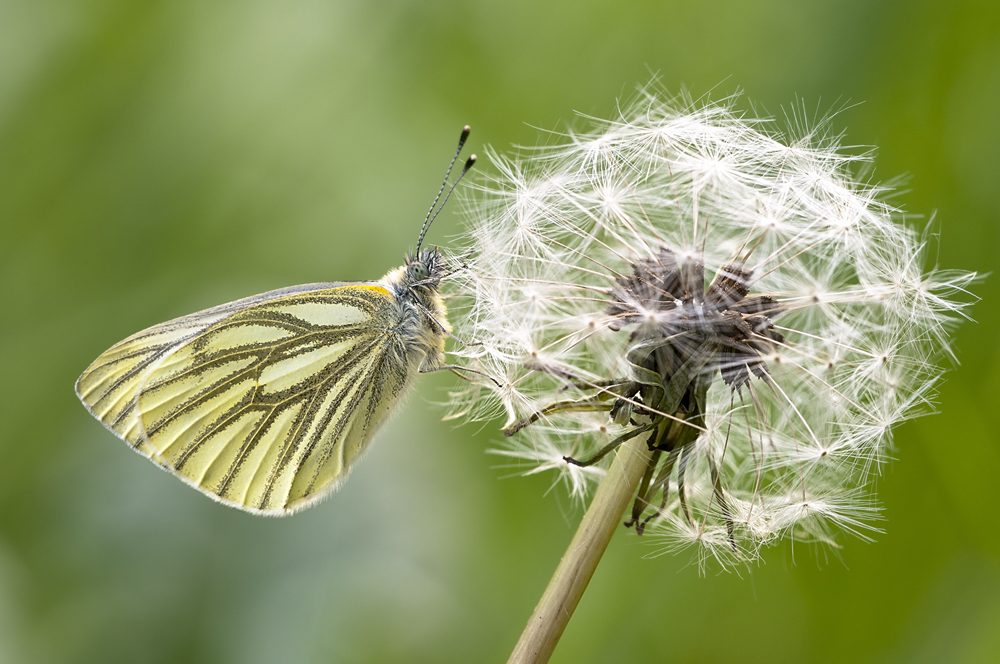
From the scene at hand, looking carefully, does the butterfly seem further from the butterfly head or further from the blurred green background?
the blurred green background

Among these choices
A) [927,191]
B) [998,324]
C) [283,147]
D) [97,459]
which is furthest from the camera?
[283,147]

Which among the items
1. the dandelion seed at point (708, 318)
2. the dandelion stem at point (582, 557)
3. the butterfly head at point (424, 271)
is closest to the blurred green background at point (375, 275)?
the butterfly head at point (424, 271)

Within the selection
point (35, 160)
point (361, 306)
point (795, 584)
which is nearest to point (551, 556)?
point (795, 584)

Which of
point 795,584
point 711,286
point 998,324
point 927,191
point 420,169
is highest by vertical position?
point 927,191

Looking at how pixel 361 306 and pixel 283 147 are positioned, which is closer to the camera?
pixel 361 306

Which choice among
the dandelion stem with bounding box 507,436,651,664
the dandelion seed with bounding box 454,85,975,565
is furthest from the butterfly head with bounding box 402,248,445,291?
the dandelion stem with bounding box 507,436,651,664

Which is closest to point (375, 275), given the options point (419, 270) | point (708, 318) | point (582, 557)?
point (419, 270)

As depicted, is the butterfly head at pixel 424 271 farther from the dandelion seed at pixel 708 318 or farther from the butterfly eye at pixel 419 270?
the dandelion seed at pixel 708 318

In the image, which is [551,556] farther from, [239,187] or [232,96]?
[232,96]
